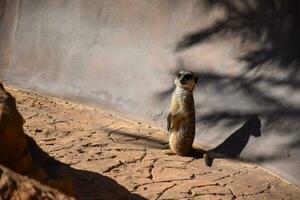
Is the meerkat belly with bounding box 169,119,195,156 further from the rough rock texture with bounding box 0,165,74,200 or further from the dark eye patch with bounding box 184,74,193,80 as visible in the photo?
the rough rock texture with bounding box 0,165,74,200

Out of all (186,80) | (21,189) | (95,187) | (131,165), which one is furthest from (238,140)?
(21,189)

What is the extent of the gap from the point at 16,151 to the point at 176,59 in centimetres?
388

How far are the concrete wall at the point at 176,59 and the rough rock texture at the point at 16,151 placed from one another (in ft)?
8.86

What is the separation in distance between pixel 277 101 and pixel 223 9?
4.12ft

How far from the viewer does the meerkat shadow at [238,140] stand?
5568 millimetres

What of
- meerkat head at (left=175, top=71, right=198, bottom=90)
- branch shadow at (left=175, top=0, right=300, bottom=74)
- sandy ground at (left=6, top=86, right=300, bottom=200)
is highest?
branch shadow at (left=175, top=0, right=300, bottom=74)

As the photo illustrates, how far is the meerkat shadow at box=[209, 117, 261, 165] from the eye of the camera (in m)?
5.57

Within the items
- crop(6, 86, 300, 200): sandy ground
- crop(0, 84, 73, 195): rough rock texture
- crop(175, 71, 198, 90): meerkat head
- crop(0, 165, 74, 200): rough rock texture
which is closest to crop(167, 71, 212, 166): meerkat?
crop(175, 71, 198, 90): meerkat head

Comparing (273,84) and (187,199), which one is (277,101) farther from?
(187,199)

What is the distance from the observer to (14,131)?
2783mm

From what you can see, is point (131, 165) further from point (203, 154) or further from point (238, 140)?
point (238, 140)

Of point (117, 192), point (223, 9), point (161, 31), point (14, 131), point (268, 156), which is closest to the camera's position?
point (14, 131)

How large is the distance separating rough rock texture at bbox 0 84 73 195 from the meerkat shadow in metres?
2.87

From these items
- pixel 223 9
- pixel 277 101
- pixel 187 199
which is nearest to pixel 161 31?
pixel 223 9
